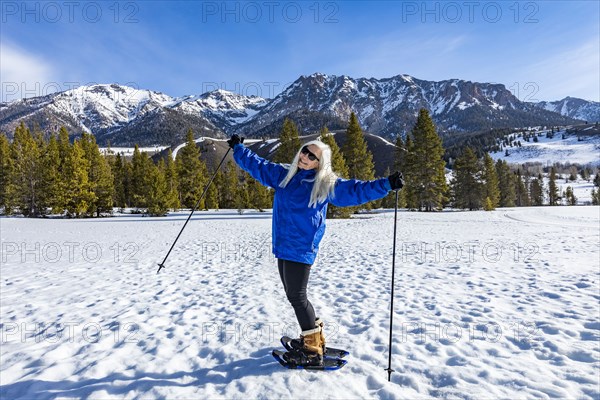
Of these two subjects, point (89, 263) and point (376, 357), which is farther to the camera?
point (89, 263)

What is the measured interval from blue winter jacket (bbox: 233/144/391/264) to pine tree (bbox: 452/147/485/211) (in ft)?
177

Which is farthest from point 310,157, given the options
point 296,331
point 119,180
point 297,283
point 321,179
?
point 119,180

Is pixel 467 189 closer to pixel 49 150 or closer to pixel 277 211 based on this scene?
pixel 277 211

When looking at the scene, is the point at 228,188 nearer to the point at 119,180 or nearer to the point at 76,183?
the point at 119,180

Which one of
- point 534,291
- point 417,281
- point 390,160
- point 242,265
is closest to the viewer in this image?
point 534,291

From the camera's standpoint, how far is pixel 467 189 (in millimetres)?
51375

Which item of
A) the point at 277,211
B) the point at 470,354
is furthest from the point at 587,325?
the point at 277,211

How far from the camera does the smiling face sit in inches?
148

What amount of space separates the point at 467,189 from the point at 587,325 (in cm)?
5179

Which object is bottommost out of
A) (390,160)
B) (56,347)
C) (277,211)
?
(56,347)

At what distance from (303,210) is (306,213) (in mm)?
49

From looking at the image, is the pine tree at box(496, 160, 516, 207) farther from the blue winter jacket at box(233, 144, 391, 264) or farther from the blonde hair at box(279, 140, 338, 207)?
the blonde hair at box(279, 140, 338, 207)

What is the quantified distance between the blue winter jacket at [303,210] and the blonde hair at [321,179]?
6 cm

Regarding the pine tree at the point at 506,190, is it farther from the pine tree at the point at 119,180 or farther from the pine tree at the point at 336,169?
the pine tree at the point at 119,180
